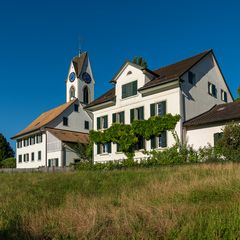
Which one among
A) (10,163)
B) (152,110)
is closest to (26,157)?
(10,163)

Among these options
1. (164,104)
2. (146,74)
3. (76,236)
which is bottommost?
(76,236)

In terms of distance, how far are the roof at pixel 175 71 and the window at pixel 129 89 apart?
151 centimetres

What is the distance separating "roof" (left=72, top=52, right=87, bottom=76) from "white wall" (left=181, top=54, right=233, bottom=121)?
29.7 metres

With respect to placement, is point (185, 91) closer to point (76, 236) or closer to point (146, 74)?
point (146, 74)

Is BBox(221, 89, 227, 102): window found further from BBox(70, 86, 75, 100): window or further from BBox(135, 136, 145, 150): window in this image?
BBox(70, 86, 75, 100): window

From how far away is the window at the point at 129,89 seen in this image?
32562 millimetres

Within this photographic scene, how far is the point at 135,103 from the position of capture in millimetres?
32188

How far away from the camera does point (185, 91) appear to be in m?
28.9

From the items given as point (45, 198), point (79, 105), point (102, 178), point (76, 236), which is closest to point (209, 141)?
point (102, 178)

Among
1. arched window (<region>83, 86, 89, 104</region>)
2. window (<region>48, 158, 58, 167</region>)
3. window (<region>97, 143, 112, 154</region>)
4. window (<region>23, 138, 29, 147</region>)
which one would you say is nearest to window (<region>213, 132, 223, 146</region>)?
window (<region>97, 143, 112, 154</region>)

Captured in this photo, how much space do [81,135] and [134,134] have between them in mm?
18203

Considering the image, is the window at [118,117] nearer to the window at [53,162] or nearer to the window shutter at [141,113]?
the window shutter at [141,113]

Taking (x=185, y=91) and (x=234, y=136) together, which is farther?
(x=185, y=91)

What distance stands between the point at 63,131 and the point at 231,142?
1153 inches
